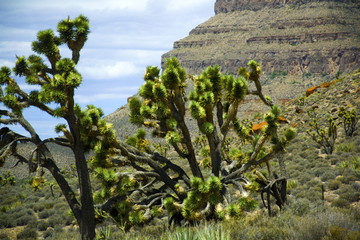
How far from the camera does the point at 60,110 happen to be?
Result: 26.3 ft

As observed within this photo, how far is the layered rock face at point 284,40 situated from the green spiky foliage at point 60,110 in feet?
399

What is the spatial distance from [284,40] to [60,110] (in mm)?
137363

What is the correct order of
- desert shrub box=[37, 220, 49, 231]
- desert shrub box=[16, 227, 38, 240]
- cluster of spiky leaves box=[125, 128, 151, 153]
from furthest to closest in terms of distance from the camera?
desert shrub box=[37, 220, 49, 231]
desert shrub box=[16, 227, 38, 240]
cluster of spiky leaves box=[125, 128, 151, 153]

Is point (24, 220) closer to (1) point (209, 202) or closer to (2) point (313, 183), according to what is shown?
(1) point (209, 202)

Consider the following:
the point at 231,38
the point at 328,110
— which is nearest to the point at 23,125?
the point at 328,110

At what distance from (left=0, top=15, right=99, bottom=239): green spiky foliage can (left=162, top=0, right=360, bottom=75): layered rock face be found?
122 m

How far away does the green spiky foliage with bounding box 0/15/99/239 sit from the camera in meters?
8.05

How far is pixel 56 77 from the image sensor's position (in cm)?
774

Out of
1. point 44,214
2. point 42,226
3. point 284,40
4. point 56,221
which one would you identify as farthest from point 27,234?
point 284,40

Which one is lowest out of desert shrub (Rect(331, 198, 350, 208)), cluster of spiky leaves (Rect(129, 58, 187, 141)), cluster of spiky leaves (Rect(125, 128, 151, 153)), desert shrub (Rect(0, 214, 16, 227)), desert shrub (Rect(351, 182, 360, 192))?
desert shrub (Rect(0, 214, 16, 227))

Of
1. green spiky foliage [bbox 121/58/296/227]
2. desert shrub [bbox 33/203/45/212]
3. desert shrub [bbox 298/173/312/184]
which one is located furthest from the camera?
desert shrub [bbox 33/203/45/212]

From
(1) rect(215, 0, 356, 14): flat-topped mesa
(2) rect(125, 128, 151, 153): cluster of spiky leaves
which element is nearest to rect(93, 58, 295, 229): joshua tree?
(2) rect(125, 128, 151, 153): cluster of spiky leaves

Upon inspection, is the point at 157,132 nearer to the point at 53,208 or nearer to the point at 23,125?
the point at 23,125

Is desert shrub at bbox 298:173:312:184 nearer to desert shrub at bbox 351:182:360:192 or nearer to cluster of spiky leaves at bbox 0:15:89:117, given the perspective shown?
desert shrub at bbox 351:182:360:192
